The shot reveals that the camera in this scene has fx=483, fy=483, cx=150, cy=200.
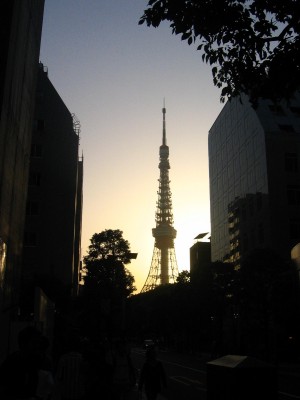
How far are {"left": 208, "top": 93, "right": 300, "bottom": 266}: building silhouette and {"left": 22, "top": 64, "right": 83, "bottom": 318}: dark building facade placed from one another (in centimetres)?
2058

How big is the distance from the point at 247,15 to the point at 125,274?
1445 inches

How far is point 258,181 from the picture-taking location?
61.8 m

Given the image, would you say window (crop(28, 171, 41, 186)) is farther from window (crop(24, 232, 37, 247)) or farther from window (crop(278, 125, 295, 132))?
window (crop(278, 125, 295, 132))

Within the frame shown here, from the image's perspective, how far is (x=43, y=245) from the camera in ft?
169

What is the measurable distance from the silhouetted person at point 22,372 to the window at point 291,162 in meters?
58.0

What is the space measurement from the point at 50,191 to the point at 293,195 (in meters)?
29.1

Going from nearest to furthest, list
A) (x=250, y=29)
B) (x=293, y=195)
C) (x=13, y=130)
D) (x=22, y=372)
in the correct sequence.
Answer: (x=22, y=372)
(x=250, y=29)
(x=13, y=130)
(x=293, y=195)

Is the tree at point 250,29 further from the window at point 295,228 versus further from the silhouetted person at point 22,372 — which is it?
the window at point 295,228

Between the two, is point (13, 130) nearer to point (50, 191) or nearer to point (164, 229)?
point (50, 191)

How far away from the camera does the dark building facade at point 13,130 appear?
1862cm

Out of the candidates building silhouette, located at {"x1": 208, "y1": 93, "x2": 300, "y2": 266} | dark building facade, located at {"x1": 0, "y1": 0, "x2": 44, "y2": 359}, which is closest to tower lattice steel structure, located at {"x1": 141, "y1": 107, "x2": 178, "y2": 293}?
building silhouette, located at {"x1": 208, "y1": 93, "x2": 300, "y2": 266}

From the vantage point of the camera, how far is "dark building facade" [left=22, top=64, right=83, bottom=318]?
169 feet

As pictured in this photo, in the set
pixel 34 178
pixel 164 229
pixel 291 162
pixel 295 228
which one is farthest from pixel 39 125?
pixel 164 229

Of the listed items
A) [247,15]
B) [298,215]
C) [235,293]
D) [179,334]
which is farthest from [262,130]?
[247,15]
